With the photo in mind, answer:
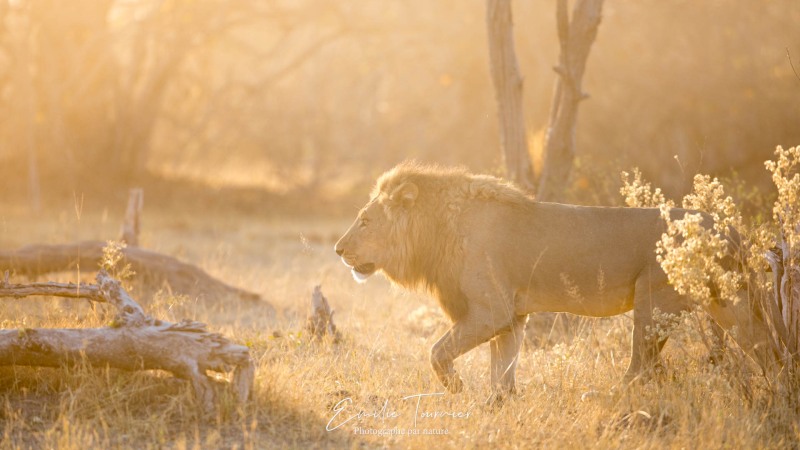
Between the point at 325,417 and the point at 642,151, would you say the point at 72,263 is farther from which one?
the point at 642,151

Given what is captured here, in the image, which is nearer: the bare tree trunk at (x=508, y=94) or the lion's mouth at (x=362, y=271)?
the lion's mouth at (x=362, y=271)

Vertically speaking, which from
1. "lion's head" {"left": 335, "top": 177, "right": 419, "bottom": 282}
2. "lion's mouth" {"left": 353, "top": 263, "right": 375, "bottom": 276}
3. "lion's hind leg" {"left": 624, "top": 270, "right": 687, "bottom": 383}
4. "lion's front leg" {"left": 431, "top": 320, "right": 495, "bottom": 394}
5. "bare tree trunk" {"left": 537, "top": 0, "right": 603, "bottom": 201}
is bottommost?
"lion's front leg" {"left": 431, "top": 320, "right": 495, "bottom": 394}

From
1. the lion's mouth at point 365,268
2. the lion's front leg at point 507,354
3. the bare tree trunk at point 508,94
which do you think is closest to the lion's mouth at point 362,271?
the lion's mouth at point 365,268

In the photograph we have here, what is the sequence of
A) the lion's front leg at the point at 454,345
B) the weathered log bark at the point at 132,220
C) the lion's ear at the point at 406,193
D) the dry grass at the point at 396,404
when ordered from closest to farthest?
the dry grass at the point at 396,404 → the lion's front leg at the point at 454,345 → the lion's ear at the point at 406,193 → the weathered log bark at the point at 132,220

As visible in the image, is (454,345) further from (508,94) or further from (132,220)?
(132,220)

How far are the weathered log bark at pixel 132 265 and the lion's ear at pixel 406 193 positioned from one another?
3.64 m

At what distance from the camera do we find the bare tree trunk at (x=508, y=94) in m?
9.03

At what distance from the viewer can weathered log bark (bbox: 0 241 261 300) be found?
9078 mm

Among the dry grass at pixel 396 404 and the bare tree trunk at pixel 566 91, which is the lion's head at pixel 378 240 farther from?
the bare tree trunk at pixel 566 91

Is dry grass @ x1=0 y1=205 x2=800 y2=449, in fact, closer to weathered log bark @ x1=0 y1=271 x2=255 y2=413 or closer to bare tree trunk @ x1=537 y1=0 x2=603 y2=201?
weathered log bark @ x1=0 y1=271 x2=255 y2=413

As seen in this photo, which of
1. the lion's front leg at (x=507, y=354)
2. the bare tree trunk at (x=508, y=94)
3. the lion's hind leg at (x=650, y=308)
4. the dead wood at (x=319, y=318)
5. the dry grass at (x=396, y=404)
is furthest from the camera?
the bare tree trunk at (x=508, y=94)

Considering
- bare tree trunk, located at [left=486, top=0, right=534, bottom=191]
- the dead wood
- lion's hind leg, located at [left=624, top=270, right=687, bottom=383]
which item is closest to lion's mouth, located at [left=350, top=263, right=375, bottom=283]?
the dead wood

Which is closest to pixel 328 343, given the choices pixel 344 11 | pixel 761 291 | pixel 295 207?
pixel 761 291

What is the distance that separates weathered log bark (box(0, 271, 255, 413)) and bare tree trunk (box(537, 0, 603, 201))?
4.49 m
